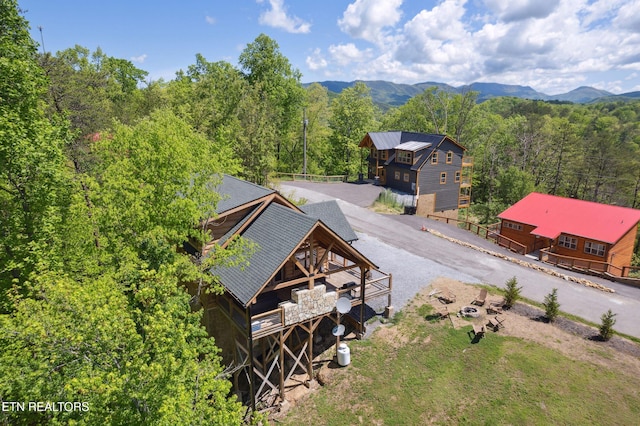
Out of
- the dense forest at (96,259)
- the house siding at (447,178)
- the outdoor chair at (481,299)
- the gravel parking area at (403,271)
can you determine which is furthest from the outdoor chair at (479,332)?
the house siding at (447,178)

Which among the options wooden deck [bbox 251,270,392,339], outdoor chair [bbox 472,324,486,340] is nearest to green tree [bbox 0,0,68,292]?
wooden deck [bbox 251,270,392,339]

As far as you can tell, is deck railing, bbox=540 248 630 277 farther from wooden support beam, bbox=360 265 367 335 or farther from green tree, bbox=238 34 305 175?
green tree, bbox=238 34 305 175

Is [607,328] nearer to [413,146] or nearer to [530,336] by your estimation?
[530,336]

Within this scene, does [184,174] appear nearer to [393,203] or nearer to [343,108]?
[393,203]

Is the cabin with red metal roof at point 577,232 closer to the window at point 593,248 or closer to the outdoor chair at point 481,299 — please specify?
the window at point 593,248

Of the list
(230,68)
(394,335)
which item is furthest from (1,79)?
(230,68)

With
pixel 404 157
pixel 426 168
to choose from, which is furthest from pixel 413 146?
pixel 426 168
